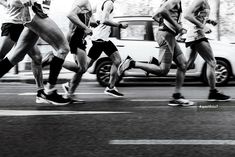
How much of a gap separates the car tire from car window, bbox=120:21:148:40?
5.27 feet

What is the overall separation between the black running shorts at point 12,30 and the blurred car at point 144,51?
5067mm

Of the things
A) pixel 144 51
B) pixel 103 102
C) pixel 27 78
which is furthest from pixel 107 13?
pixel 27 78

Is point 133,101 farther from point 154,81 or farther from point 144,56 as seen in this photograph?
point 154,81

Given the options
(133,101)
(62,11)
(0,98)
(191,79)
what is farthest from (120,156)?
(62,11)

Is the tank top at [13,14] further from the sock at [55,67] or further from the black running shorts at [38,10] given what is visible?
the sock at [55,67]

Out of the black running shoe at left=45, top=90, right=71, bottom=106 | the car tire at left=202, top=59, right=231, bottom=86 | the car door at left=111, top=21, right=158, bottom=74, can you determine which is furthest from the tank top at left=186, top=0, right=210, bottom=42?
the car tire at left=202, top=59, right=231, bottom=86

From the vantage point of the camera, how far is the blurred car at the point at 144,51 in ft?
40.6

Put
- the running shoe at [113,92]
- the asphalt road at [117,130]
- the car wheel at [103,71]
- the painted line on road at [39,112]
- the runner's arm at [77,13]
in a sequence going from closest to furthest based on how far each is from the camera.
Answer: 1. the asphalt road at [117,130]
2. the painted line on road at [39,112]
3. the runner's arm at [77,13]
4. the running shoe at [113,92]
5. the car wheel at [103,71]

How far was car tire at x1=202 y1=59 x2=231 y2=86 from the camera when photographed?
12.3 m

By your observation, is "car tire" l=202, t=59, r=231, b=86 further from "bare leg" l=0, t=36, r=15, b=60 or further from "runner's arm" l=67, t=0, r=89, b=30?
"bare leg" l=0, t=36, r=15, b=60

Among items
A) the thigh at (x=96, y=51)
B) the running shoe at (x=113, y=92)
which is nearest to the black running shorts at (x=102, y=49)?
the thigh at (x=96, y=51)

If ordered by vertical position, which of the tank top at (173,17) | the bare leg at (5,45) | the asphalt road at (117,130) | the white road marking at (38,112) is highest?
the tank top at (173,17)

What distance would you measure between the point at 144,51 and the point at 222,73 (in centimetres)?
179

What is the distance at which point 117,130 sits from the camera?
538cm
